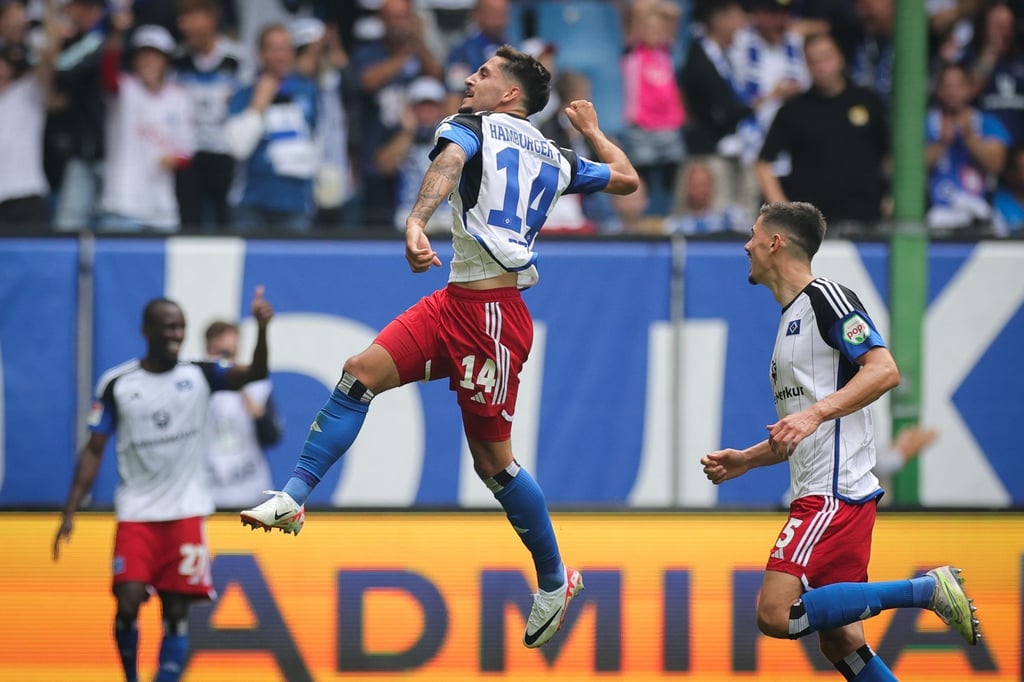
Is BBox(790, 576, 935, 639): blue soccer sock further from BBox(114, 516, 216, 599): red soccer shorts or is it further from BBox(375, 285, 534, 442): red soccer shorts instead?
BBox(114, 516, 216, 599): red soccer shorts

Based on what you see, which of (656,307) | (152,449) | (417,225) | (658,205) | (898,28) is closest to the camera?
(417,225)

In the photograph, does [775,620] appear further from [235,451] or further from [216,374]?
[235,451]

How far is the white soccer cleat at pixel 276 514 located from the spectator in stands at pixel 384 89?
6.30 metres

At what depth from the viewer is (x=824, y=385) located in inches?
280

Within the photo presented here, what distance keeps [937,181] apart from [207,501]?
7.13 m

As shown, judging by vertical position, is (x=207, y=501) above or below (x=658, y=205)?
below

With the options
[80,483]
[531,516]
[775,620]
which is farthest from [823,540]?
[80,483]

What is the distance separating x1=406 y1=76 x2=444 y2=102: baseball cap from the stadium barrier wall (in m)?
1.52

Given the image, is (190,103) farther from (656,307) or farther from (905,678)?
(905,678)

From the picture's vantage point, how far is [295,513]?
6918 mm

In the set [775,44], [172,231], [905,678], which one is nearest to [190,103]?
[172,231]

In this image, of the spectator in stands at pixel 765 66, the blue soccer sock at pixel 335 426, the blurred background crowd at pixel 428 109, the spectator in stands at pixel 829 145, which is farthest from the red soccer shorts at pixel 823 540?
the spectator in stands at pixel 765 66

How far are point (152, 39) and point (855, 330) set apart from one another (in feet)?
24.7

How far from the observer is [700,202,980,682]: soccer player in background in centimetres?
709
